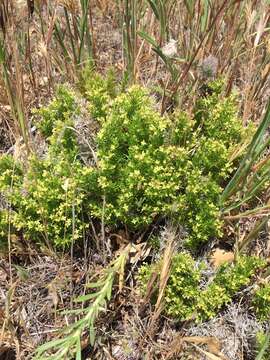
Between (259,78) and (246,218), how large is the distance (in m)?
0.73

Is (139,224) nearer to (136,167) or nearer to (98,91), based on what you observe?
(136,167)

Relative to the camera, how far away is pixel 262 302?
166cm

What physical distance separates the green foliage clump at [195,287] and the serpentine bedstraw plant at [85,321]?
0.40ft

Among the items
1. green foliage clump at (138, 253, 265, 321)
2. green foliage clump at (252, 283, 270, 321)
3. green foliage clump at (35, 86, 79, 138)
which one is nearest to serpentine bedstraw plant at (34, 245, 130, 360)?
green foliage clump at (138, 253, 265, 321)

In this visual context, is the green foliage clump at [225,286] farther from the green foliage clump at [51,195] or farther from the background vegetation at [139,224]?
the green foliage clump at [51,195]

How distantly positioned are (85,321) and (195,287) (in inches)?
18.3

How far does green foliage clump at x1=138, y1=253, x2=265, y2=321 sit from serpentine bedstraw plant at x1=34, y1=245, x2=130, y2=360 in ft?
0.40

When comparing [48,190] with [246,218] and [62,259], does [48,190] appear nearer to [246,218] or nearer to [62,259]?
[62,259]

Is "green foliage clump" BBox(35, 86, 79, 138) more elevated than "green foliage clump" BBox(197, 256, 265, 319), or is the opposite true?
"green foliage clump" BBox(35, 86, 79, 138)

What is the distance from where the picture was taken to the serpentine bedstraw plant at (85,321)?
1.35 meters

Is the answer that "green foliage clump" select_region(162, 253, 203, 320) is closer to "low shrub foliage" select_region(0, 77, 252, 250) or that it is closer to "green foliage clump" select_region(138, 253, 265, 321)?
"green foliage clump" select_region(138, 253, 265, 321)

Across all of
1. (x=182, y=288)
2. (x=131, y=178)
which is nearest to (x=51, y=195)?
(x=131, y=178)

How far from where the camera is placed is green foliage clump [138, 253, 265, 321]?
162 centimetres

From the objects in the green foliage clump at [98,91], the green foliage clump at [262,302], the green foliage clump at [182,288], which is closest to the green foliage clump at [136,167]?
the green foliage clump at [98,91]
